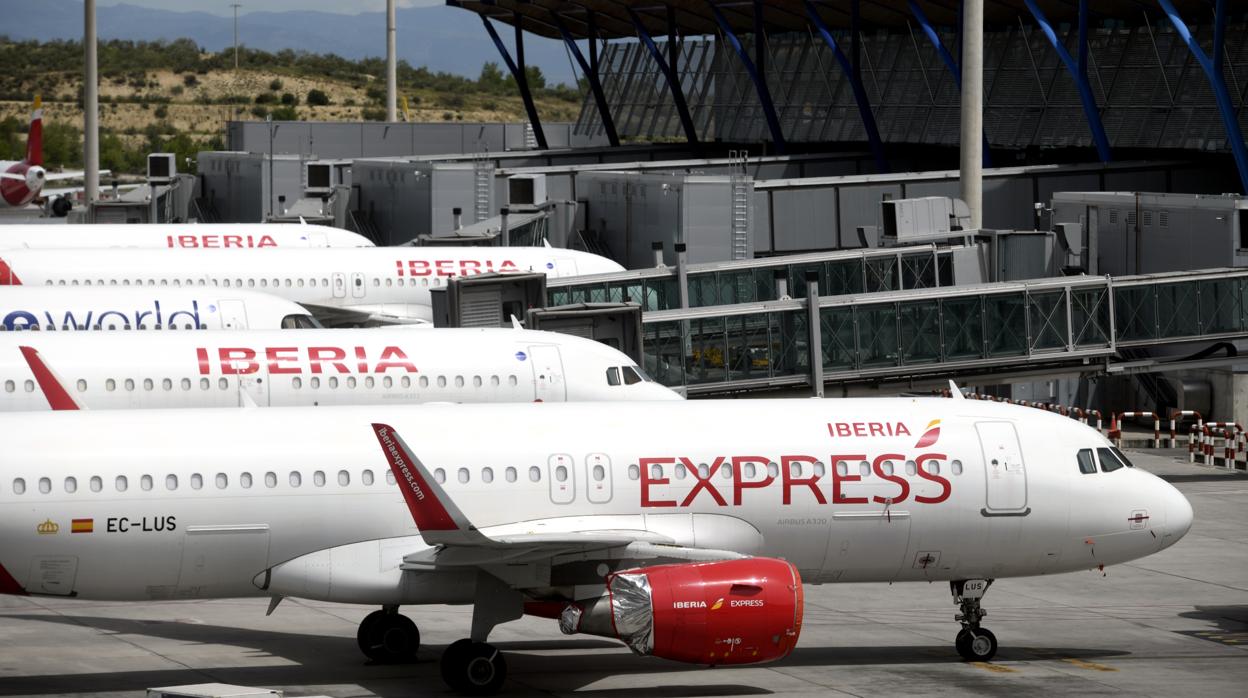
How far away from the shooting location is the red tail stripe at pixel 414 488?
75.1ft

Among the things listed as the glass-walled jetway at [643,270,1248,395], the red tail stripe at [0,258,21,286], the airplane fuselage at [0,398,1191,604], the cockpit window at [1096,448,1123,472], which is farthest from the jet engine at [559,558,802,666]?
the red tail stripe at [0,258,21,286]

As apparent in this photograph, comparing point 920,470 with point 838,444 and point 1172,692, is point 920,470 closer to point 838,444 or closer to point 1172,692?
point 838,444

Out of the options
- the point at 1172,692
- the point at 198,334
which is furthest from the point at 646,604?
the point at 198,334

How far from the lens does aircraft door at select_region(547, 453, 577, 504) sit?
977 inches

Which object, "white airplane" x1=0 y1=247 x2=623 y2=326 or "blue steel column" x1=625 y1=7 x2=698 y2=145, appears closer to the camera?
"white airplane" x1=0 y1=247 x2=623 y2=326

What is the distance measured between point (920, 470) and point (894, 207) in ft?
101

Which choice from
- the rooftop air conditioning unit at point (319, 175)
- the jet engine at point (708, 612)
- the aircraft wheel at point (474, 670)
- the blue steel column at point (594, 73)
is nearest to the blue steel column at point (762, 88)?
the blue steel column at point (594, 73)

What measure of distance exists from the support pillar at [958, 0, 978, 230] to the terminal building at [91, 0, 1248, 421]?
13.1 inches

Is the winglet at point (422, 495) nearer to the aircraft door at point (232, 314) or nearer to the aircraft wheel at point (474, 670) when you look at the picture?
the aircraft wheel at point (474, 670)

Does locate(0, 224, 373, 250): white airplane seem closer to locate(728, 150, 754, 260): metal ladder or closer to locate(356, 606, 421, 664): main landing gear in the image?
locate(728, 150, 754, 260): metal ladder


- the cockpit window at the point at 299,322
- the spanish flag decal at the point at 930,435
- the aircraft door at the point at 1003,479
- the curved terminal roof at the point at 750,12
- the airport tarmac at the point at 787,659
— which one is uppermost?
the curved terminal roof at the point at 750,12

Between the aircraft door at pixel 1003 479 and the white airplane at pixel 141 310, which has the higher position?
the white airplane at pixel 141 310

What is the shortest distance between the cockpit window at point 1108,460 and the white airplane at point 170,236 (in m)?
36.5

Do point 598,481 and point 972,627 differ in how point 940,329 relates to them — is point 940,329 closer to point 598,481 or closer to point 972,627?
point 972,627
